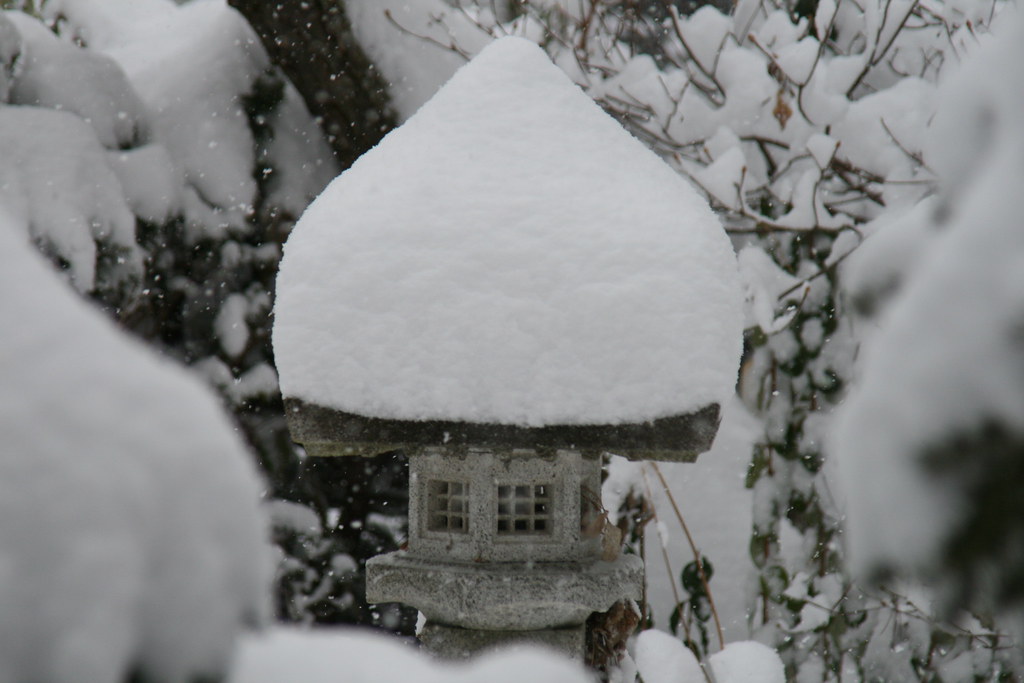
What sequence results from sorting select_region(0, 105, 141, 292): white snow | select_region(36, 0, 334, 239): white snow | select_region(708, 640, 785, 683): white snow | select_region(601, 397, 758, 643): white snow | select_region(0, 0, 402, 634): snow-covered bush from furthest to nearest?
select_region(601, 397, 758, 643): white snow
select_region(36, 0, 334, 239): white snow
select_region(0, 0, 402, 634): snow-covered bush
select_region(0, 105, 141, 292): white snow
select_region(708, 640, 785, 683): white snow

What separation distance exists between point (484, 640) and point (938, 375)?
161 centimetres

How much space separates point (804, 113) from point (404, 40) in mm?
1465

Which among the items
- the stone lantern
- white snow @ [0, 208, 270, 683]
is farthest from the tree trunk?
white snow @ [0, 208, 270, 683]

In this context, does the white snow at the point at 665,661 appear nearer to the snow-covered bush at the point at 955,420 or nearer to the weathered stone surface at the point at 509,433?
the weathered stone surface at the point at 509,433

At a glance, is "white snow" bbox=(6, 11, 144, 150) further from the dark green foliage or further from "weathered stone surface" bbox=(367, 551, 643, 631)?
the dark green foliage

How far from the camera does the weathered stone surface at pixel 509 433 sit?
4.89 feet

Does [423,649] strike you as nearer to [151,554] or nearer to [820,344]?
[151,554]

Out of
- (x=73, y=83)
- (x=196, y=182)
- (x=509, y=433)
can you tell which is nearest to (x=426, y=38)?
(x=196, y=182)

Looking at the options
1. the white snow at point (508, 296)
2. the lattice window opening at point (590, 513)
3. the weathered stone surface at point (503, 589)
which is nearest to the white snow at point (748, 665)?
the weathered stone surface at point (503, 589)

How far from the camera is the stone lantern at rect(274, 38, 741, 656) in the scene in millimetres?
1465

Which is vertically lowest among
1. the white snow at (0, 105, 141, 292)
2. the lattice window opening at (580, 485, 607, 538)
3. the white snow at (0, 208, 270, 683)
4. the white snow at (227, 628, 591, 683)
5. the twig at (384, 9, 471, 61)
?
the lattice window opening at (580, 485, 607, 538)

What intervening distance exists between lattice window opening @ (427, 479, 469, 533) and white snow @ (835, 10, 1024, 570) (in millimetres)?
1521

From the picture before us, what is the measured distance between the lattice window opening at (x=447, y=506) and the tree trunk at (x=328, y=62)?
6.12ft

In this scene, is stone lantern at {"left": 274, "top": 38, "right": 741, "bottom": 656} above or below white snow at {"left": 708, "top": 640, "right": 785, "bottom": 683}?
above
